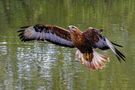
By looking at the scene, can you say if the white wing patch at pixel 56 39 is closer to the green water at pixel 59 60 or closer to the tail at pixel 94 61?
the tail at pixel 94 61

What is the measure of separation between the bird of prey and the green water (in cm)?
548

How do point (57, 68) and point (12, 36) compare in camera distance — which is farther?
point (12, 36)

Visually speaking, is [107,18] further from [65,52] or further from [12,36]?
[65,52]

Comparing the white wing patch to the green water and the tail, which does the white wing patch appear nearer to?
the tail

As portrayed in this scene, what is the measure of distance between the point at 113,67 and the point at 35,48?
2677 mm

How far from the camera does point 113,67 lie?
13.9 metres

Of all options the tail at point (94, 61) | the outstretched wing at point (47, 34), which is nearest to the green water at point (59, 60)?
the outstretched wing at point (47, 34)

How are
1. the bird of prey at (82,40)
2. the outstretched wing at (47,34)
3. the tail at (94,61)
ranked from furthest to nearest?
1. the outstretched wing at (47,34)
2. the tail at (94,61)
3. the bird of prey at (82,40)

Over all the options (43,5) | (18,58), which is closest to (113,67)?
(18,58)

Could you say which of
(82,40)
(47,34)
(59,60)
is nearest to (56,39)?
(47,34)

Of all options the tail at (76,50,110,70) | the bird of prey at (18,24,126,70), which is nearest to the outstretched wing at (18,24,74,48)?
A: the bird of prey at (18,24,126,70)

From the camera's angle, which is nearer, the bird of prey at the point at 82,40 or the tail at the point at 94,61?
the bird of prey at the point at 82,40

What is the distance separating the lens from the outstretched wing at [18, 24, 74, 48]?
6492 mm

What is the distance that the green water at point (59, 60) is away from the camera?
1254 cm
